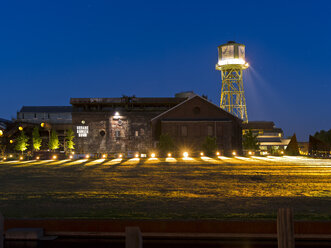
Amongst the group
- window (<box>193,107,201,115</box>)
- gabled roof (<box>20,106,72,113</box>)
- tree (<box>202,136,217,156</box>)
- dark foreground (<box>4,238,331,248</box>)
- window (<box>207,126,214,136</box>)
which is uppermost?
gabled roof (<box>20,106,72,113</box>)

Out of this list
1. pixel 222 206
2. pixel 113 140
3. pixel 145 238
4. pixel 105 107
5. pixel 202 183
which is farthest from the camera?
pixel 105 107

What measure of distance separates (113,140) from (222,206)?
4138cm

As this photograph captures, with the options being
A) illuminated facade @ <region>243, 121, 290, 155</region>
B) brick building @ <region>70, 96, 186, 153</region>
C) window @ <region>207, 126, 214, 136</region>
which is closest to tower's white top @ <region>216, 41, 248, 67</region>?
illuminated facade @ <region>243, 121, 290, 155</region>

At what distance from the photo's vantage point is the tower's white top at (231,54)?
66688mm

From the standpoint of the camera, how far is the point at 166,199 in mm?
11125

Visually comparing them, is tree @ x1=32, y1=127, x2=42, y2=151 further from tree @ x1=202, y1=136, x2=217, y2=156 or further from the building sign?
tree @ x1=202, y1=136, x2=217, y2=156

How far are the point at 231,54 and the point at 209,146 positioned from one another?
32094 mm

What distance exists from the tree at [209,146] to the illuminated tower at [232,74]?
90.4ft

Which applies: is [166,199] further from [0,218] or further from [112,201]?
[0,218]

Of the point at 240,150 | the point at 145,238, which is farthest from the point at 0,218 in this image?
the point at 240,150

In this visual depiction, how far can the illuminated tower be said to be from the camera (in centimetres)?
6681

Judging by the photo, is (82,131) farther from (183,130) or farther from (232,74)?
(232,74)

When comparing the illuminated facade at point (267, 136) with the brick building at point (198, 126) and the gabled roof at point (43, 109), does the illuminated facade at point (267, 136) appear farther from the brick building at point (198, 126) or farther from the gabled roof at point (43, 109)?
the gabled roof at point (43, 109)

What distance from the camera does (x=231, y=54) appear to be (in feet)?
219
